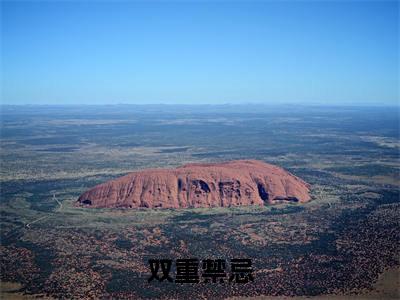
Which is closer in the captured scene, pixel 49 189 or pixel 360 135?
pixel 49 189

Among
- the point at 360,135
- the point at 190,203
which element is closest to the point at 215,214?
the point at 190,203

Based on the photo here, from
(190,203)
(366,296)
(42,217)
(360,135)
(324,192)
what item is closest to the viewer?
(366,296)

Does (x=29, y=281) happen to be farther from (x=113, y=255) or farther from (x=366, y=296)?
(x=366, y=296)

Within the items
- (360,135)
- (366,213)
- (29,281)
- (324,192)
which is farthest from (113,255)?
(360,135)

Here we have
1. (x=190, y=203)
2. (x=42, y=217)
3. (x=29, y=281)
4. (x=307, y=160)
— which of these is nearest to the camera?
(x=29, y=281)

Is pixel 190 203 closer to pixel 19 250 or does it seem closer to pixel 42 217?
pixel 42 217

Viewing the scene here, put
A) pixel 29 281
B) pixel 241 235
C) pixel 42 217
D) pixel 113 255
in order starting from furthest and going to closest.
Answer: pixel 42 217 < pixel 241 235 < pixel 113 255 < pixel 29 281
